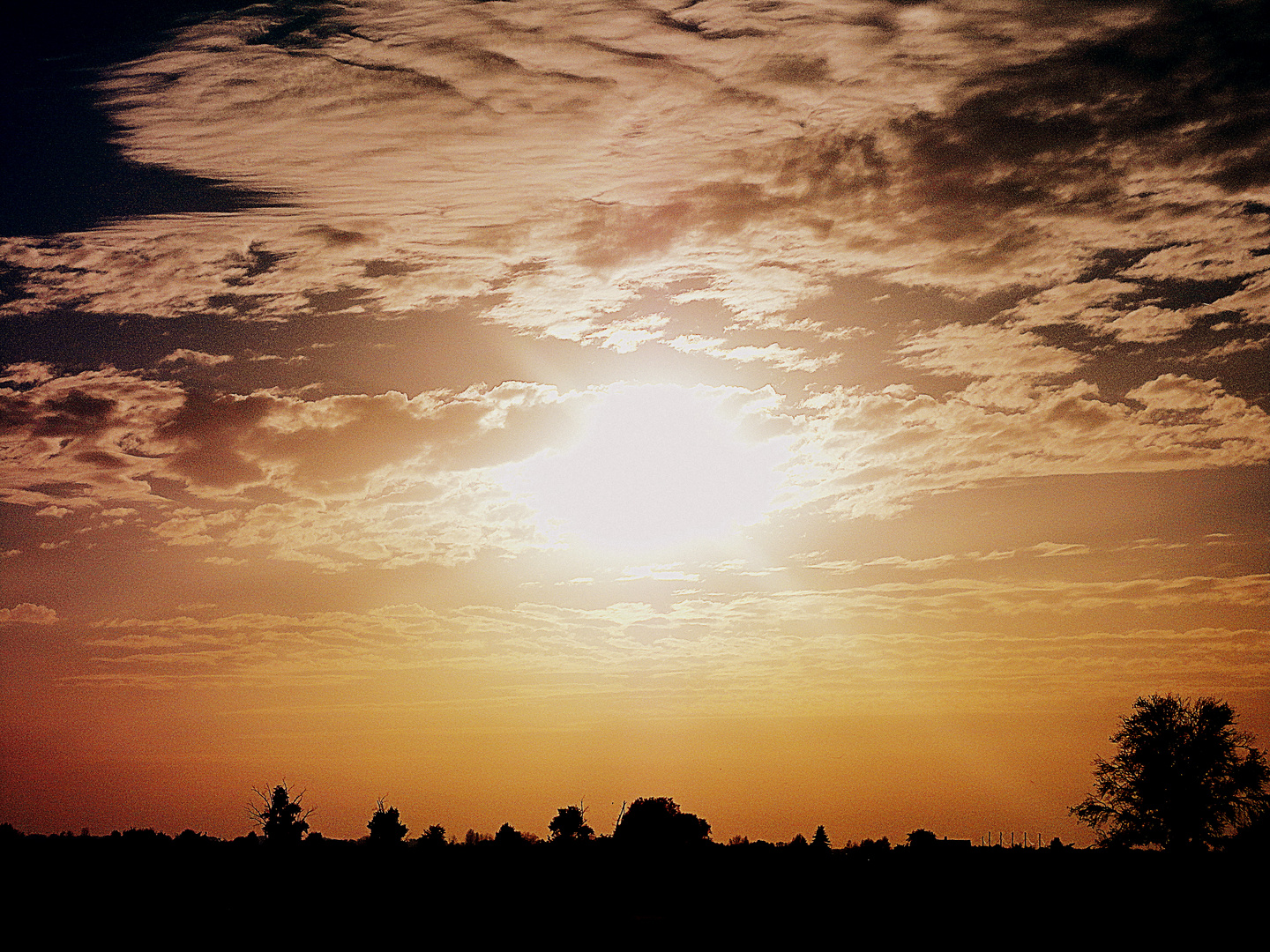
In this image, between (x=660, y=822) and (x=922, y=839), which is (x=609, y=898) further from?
(x=660, y=822)

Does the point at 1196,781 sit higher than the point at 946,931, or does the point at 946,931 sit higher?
the point at 1196,781

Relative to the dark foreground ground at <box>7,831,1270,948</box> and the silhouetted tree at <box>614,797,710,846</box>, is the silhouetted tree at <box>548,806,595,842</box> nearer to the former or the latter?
the silhouetted tree at <box>614,797,710,846</box>

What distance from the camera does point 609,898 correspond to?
34.8 meters

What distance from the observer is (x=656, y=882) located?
39.8m

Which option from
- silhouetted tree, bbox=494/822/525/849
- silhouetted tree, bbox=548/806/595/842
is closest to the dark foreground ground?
silhouetted tree, bbox=494/822/525/849

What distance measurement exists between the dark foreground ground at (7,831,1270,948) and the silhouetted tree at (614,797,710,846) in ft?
202

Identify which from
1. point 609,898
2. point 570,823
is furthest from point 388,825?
point 609,898

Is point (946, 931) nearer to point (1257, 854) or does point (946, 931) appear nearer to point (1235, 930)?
point (1235, 930)

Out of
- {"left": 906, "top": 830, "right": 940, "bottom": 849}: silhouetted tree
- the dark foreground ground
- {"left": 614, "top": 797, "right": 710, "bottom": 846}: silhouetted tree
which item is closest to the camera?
the dark foreground ground

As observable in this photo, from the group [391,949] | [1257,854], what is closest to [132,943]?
[391,949]

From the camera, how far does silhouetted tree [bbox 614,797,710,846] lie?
107 m

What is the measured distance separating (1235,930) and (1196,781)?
44.0m

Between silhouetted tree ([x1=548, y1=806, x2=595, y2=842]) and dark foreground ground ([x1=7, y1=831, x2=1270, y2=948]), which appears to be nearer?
dark foreground ground ([x1=7, y1=831, x2=1270, y2=948])

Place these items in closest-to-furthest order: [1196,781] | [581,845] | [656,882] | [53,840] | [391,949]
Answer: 1. [391,949]
2. [656,882]
3. [53,840]
4. [581,845]
5. [1196,781]
